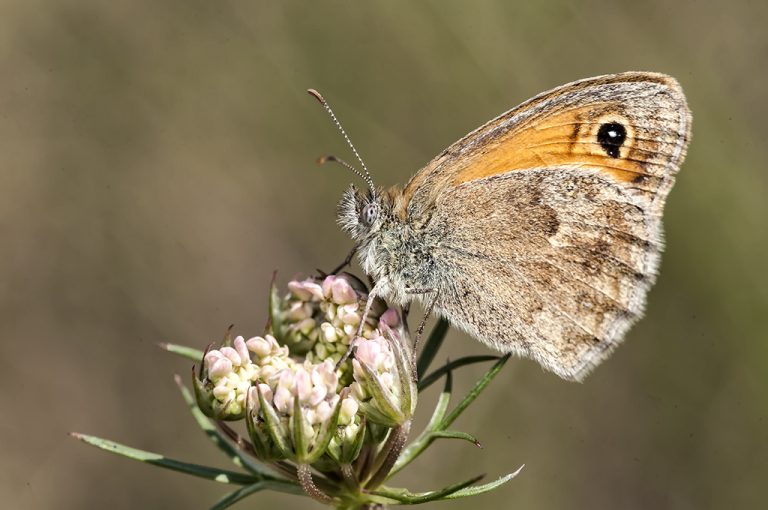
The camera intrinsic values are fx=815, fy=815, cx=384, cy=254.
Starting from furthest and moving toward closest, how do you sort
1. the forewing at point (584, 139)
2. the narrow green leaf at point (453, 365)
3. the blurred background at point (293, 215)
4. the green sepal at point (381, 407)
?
the blurred background at point (293, 215) → the forewing at point (584, 139) → the narrow green leaf at point (453, 365) → the green sepal at point (381, 407)

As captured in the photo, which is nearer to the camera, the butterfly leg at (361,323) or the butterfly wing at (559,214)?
the butterfly leg at (361,323)

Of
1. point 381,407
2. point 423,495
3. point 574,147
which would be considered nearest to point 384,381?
point 381,407

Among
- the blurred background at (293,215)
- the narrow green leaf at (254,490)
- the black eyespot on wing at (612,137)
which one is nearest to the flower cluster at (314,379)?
the narrow green leaf at (254,490)

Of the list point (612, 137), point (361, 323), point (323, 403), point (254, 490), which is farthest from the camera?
point (612, 137)

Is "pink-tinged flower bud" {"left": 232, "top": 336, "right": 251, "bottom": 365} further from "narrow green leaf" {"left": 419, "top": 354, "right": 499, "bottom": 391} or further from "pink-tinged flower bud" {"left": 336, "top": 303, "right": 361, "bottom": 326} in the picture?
"narrow green leaf" {"left": 419, "top": 354, "right": 499, "bottom": 391}

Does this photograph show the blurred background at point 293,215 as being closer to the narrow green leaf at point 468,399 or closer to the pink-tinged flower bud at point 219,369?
the narrow green leaf at point 468,399

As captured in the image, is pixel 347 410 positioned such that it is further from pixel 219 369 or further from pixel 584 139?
pixel 584 139
